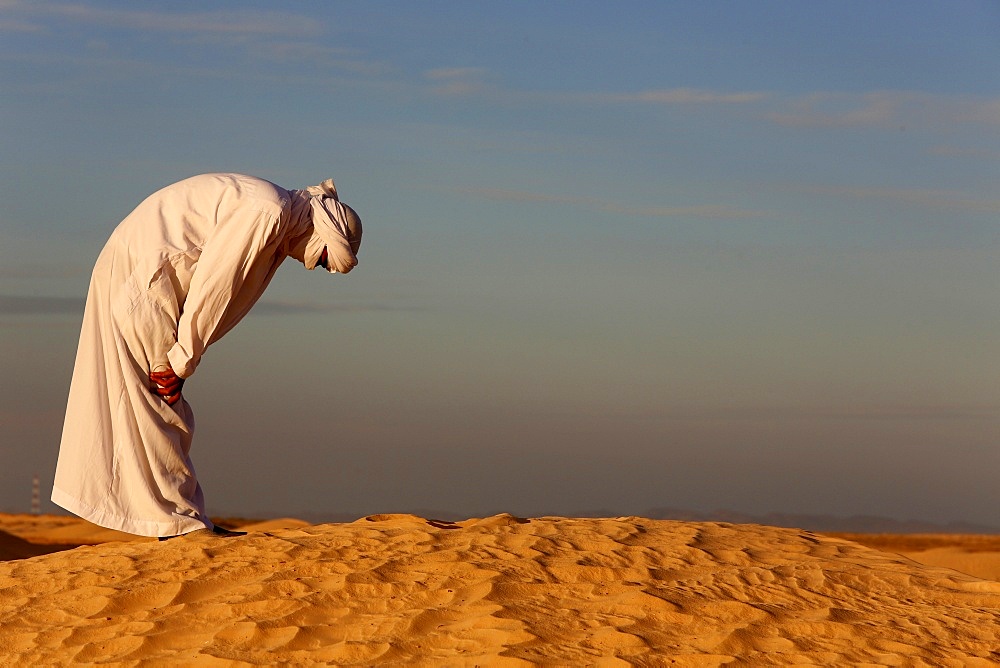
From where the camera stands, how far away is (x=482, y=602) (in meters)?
5.34

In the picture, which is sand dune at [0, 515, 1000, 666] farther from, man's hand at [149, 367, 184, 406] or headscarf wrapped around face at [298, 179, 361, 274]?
headscarf wrapped around face at [298, 179, 361, 274]

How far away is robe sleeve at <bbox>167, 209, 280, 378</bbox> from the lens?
625 centimetres

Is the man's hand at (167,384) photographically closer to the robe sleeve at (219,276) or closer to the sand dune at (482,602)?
the robe sleeve at (219,276)

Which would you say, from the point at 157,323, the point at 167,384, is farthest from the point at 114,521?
the point at 157,323

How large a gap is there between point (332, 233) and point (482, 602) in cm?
239

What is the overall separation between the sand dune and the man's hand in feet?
2.77

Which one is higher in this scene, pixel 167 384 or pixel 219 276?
pixel 219 276

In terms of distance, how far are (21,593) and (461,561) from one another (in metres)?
2.40

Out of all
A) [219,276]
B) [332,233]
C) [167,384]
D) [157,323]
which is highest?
[332,233]

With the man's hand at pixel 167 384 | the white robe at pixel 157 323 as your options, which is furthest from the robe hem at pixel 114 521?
the man's hand at pixel 167 384

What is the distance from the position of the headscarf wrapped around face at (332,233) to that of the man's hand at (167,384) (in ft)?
3.39

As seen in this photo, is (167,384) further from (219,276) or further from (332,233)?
(332,233)

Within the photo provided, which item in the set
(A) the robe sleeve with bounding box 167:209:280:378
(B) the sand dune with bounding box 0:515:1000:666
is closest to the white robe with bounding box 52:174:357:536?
(A) the robe sleeve with bounding box 167:209:280:378

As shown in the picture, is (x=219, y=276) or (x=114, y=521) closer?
(x=219, y=276)
